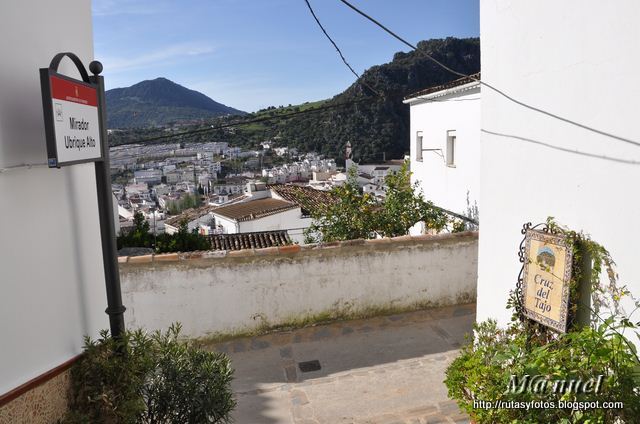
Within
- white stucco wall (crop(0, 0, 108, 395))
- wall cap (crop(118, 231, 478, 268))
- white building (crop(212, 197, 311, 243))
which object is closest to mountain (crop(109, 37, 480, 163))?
wall cap (crop(118, 231, 478, 268))

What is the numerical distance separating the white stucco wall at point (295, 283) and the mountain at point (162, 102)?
113 ft

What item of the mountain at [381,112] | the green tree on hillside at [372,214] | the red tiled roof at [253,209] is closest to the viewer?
the green tree on hillside at [372,214]

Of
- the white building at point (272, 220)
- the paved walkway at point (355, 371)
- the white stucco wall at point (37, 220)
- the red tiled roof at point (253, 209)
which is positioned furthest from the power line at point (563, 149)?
the red tiled roof at point (253, 209)

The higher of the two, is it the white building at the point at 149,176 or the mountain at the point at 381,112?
the mountain at the point at 381,112

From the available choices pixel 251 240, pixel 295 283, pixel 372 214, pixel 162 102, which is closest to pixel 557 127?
pixel 295 283

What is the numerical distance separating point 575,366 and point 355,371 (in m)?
3.28

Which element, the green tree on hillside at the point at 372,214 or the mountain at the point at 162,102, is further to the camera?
the mountain at the point at 162,102

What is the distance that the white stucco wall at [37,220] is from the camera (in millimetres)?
2613

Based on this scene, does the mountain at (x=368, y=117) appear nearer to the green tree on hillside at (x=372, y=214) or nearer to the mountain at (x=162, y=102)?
the green tree on hillside at (x=372, y=214)

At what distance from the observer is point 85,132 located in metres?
3.01

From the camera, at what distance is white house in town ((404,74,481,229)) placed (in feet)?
39.1

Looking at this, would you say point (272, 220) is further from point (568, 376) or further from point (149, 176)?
point (568, 376)

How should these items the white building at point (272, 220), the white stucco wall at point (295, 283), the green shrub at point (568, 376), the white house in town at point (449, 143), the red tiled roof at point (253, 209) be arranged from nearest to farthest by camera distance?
1. the green shrub at point (568, 376)
2. the white stucco wall at point (295, 283)
3. the white house in town at point (449, 143)
4. the white building at point (272, 220)
5. the red tiled roof at point (253, 209)

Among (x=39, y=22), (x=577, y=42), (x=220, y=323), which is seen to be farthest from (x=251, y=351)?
(x=577, y=42)
